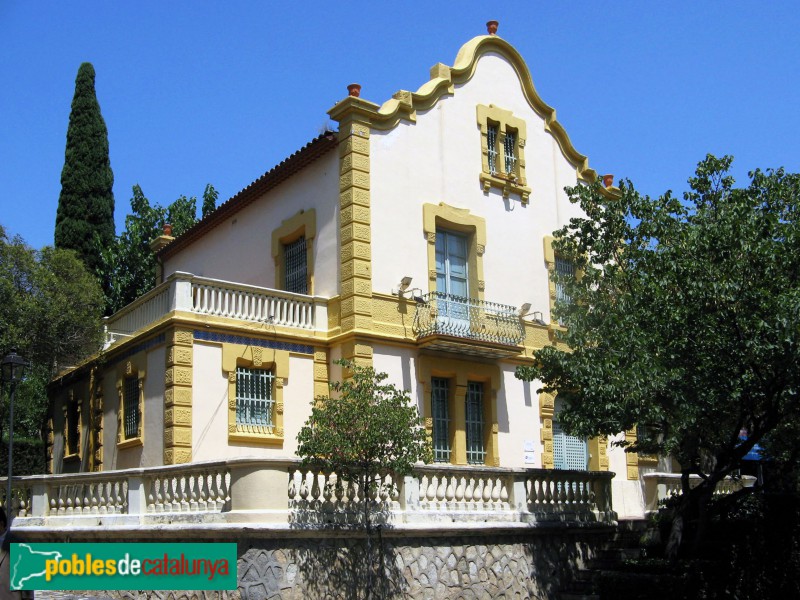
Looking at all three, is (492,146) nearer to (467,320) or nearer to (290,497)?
(467,320)

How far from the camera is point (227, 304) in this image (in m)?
20.0

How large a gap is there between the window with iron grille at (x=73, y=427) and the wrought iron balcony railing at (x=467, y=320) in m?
9.67

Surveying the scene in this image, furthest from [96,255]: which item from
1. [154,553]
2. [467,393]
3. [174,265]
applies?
[154,553]

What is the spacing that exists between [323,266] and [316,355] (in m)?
2.08

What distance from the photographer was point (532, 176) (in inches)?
971

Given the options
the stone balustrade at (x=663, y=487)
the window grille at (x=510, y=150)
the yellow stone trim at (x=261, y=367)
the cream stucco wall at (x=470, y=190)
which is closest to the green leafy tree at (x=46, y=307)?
the yellow stone trim at (x=261, y=367)

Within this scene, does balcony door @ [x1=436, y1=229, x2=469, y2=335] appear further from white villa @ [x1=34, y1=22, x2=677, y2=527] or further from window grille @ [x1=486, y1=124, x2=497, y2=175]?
window grille @ [x1=486, y1=124, x2=497, y2=175]

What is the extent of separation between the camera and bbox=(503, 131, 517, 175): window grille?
24266 millimetres

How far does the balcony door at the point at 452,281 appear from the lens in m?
21.6

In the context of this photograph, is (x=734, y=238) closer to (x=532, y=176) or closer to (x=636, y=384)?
(x=636, y=384)

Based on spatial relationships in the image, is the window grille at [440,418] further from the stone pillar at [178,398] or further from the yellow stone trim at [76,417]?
the yellow stone trim at [76,417]

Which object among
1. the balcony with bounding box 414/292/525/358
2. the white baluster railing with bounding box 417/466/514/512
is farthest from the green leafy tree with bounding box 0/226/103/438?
the white baluster railing with bounding box 417/466/514/512
